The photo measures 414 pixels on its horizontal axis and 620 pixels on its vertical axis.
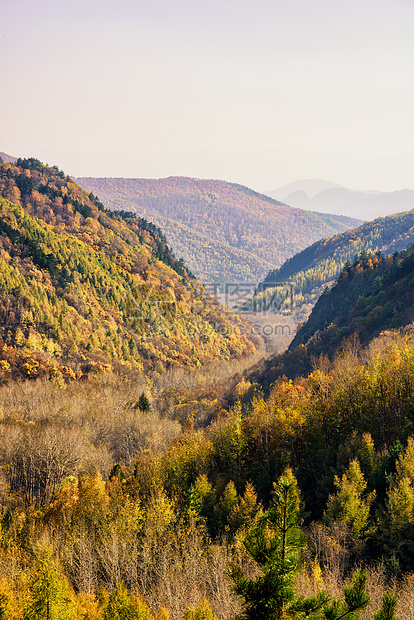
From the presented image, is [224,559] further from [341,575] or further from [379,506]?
[379,506]

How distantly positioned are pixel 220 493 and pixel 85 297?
371 ft

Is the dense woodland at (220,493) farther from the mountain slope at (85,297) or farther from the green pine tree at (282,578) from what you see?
the mountain slope at (85,297)

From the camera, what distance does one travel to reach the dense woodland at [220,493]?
706 inches

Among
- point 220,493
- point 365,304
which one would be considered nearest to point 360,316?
point 365,304

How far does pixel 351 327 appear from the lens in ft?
325

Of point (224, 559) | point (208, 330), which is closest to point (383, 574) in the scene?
point (224, 559)

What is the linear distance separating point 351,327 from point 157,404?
175ft

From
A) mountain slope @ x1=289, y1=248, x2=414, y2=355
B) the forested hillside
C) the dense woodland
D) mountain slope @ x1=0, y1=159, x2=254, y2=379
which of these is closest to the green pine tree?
the dense woodland

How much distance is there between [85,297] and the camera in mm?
142500

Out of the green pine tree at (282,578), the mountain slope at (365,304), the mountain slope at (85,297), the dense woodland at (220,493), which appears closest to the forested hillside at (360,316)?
the mountain slope at (365,304)

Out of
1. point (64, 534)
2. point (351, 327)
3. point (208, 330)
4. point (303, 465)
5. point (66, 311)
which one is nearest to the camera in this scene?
point (64, 534)

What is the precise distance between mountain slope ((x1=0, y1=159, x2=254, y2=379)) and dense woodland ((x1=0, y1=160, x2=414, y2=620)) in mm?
14852

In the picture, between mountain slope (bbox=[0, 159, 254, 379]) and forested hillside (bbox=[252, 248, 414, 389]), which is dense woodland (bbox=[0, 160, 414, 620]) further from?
mountain slope (bbox=[0, 159, 254, 379])

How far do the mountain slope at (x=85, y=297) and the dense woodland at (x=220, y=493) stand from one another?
1485 cm
